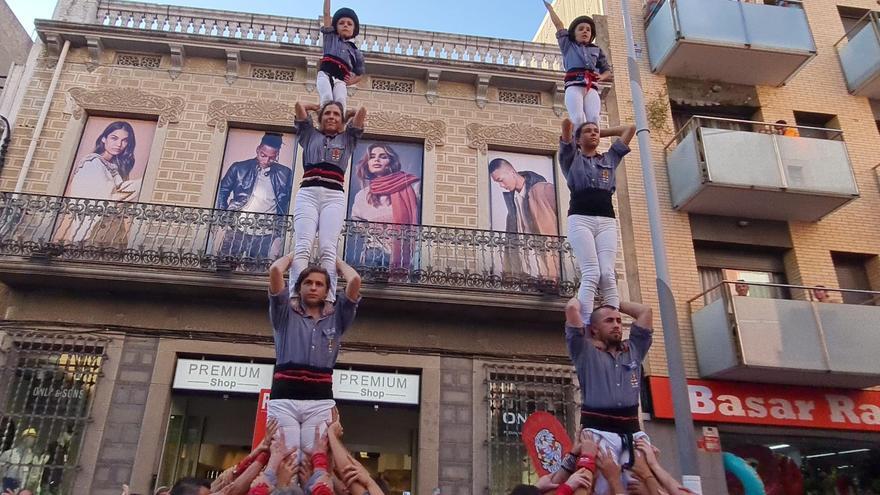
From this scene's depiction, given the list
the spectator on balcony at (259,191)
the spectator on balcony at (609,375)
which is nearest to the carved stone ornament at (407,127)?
the spectator on balcony at (259,191)

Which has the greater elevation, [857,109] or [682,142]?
[857,109]

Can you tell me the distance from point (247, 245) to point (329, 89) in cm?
498

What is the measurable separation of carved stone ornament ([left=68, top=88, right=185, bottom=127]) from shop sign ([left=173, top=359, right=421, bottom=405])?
4.53 m

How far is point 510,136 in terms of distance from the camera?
1214 centimetres

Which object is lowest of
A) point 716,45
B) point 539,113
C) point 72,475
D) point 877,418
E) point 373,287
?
point 72,475

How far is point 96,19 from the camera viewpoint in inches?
476

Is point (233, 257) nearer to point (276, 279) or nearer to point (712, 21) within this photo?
point (276, 279)

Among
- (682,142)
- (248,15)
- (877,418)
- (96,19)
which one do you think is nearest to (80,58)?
(96,19)

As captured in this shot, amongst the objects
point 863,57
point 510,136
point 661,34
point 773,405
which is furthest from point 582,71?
point 863,57

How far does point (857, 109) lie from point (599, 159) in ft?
35.0

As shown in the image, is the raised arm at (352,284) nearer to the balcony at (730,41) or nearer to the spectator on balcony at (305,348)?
the spectator on balcony at (305,348)

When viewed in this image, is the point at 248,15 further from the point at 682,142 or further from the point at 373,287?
the point at 682,142

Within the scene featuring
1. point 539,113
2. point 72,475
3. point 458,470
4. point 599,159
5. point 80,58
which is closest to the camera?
point 599,159

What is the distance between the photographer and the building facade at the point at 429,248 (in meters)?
9.65
